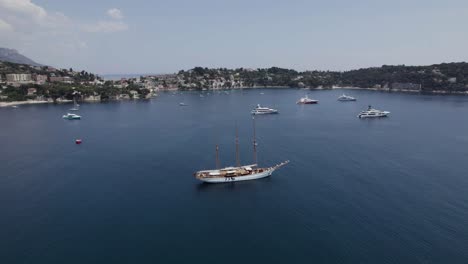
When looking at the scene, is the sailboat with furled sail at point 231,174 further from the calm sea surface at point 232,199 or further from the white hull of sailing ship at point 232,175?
the calm sea surface at point 232,199

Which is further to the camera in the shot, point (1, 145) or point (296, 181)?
point (1, 145)

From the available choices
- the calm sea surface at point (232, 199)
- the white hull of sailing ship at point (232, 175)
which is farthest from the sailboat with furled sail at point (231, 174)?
the calm sea surface at point (232, 199)

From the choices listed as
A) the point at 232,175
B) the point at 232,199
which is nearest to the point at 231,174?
the point at 232,175

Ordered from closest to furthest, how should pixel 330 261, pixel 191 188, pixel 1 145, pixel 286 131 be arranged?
pixel 330 261
pixel 191 188
pixel 1 145
pixel 286 131

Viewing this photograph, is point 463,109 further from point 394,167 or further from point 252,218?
point 252,218

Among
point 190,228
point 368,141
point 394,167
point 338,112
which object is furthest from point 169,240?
point 338,112

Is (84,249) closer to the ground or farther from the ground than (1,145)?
closer to the ground

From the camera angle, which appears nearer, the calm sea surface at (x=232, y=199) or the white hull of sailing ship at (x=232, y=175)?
the calm sea surface at (x=232, y=199)

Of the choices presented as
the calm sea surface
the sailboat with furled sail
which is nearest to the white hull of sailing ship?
the sailboat with furled sail

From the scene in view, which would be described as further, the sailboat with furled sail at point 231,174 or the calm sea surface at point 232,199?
the sailboat with furled sail at point 231,174
